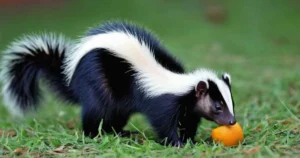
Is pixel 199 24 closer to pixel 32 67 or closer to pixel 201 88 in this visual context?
pixel 32 67

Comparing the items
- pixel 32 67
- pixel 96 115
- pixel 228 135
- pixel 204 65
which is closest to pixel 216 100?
pixel 228 135

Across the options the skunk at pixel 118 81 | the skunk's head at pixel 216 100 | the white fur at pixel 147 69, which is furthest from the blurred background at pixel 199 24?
the skunk's head at pixel 216 100

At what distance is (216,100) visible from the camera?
6.49 meters

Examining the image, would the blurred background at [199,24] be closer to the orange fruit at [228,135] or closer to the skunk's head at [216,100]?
the skunk's head at [216,100]

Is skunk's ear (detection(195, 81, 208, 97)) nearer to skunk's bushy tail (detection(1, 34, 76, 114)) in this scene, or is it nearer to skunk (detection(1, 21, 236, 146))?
skunk (detection(1, 21, 236, 146))

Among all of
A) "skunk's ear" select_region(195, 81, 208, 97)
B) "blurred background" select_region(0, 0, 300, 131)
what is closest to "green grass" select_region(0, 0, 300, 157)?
"blurred background" select_region(0, 0, 300, 131)

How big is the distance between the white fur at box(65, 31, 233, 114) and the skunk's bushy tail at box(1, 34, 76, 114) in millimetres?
636

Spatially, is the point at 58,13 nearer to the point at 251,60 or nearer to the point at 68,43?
the point at 251,60

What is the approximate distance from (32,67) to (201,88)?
270 centimetres

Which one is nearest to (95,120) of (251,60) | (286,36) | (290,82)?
(290,82)

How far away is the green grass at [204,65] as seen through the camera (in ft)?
20.2

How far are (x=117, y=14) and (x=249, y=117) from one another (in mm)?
13133

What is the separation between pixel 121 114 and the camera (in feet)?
23.7

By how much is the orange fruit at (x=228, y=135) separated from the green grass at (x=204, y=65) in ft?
0.39
